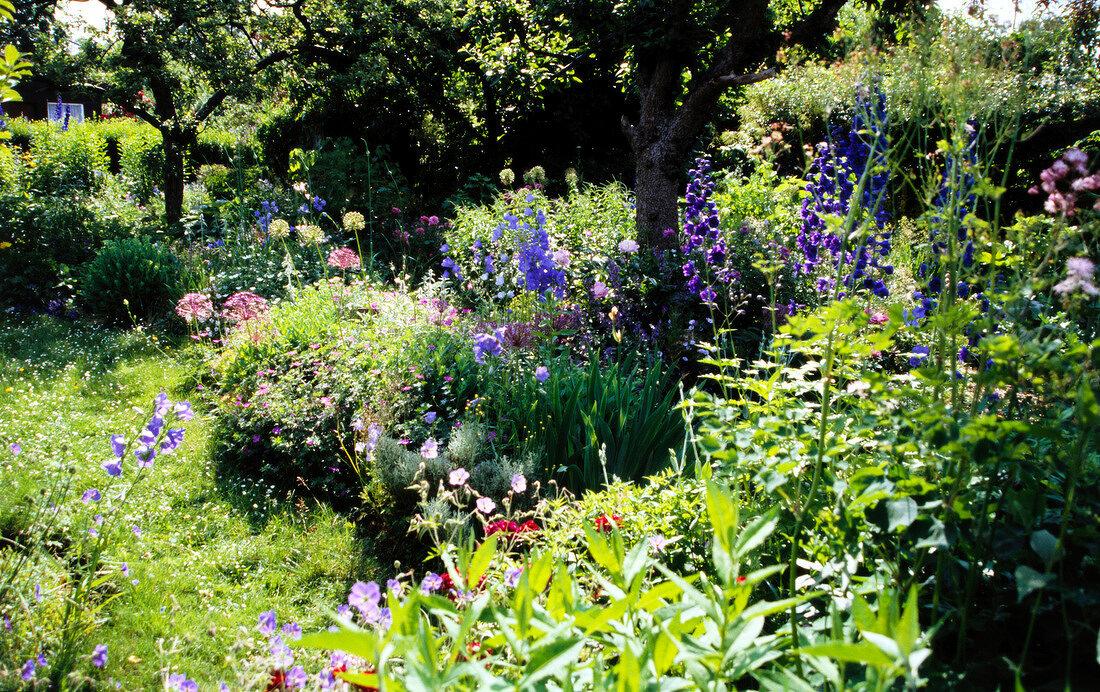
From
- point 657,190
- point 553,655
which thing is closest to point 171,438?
point 553,655

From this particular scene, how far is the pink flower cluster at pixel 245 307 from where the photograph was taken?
4.79m

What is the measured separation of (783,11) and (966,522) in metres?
8.15

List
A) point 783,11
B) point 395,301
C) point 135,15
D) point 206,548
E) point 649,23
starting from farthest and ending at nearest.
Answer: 1. point 783,11
2. point 135,15
3. point 649,23
4. point 395,301
5. point 206,548

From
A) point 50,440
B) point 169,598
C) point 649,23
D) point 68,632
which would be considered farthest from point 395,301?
point 649,23

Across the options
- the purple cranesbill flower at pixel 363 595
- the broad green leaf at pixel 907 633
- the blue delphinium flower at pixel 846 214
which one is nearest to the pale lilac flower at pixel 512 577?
the purple cranesbill flower at pixel 363 595

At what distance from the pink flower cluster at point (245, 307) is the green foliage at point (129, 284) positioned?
1360mm

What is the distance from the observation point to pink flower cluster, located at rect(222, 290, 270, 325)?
479 centimetres

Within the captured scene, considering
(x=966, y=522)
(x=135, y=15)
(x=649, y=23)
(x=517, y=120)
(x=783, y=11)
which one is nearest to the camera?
(x=966, y=522)

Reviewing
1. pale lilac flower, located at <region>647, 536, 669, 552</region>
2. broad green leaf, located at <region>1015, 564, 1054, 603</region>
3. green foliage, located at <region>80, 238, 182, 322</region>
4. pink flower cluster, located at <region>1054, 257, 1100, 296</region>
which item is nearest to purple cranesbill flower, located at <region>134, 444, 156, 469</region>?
pale lilac flower, located at <region>647, 536, 669, 552</region>

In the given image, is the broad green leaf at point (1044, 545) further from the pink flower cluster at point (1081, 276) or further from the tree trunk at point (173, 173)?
the tree trunk at point (173, 173)

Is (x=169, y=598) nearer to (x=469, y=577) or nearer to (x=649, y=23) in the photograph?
(x=469, y=577)

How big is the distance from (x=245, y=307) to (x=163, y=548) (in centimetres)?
234

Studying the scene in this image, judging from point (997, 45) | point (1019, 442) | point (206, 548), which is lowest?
point (206, 548)

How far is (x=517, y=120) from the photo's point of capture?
10367 millimetres
